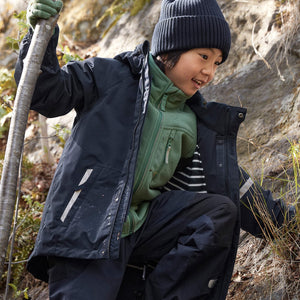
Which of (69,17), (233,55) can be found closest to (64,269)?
(233,55)

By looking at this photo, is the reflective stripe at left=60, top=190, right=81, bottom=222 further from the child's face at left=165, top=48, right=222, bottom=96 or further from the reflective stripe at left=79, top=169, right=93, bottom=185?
the child's face at left=165, top=48, right=222, bottom=96

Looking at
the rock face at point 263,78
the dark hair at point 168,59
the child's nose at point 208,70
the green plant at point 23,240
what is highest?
the dark hair at point 168,59

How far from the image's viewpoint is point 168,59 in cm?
336

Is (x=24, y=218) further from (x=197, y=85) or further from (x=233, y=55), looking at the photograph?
→ (x=233, y=55)

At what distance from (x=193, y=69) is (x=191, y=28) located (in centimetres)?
30

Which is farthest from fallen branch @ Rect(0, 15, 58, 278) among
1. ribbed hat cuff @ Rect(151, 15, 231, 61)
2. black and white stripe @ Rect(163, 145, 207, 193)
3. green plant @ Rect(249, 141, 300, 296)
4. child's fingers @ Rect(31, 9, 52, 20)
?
green plant @ Rect(249, 141, 300, 296)

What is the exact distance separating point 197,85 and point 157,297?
1.51 metres

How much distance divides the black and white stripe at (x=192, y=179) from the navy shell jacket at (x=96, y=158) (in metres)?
0.08

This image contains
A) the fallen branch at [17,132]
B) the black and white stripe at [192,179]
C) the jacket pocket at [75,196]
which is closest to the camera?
the fallen branch at [17,132]

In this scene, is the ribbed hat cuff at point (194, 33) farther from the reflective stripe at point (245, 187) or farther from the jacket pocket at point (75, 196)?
the jacket pocket at point (75, 196)

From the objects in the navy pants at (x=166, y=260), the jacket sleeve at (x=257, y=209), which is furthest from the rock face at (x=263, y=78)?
the navy pants at (x=166, y=260)

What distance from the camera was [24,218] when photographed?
14.0 feet

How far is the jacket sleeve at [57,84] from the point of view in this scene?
2.54m

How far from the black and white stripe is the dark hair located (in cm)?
66
